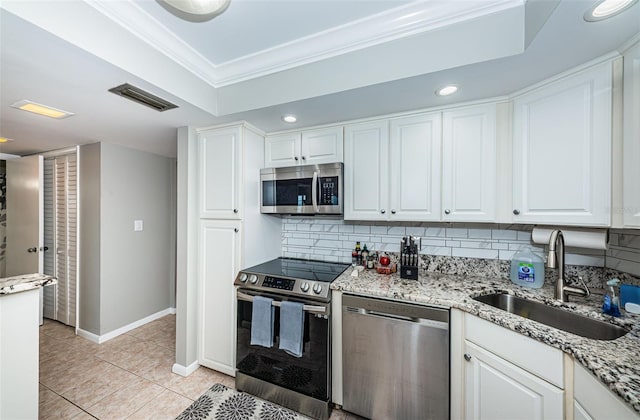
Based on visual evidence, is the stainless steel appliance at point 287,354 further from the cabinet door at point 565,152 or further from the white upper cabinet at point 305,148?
the cabinet door at point 565,152

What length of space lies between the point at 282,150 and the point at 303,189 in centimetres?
49

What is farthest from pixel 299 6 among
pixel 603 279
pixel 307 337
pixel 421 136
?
pixel 603 279

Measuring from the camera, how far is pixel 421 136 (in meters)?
1.92

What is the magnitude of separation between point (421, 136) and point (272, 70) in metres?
1.20

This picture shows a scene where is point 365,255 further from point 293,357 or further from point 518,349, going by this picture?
point 518,349

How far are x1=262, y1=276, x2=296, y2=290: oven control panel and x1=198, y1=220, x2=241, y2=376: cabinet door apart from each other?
0.34 m

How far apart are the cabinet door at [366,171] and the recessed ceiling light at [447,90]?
0.47 metres

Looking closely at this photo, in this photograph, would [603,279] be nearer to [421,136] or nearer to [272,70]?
[421,136]

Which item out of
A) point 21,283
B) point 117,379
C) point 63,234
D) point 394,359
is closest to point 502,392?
point 394,359

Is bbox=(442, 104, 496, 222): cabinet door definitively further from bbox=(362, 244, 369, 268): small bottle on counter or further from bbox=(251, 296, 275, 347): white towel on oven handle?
bbox=(251, 296, 275, 347): white towel on oven handle

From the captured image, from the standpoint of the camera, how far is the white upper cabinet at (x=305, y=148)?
2188mm

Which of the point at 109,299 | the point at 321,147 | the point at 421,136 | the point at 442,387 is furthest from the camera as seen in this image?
the point at 109,299

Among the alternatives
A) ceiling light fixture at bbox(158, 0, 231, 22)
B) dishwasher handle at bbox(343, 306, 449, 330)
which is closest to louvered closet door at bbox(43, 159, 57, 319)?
ceiling light fixture at bbox(158, 0, 231, 22)

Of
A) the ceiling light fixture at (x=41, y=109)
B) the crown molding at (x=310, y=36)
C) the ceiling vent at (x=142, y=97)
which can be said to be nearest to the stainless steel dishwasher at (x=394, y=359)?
the crown molding at (x=310, y=36)
